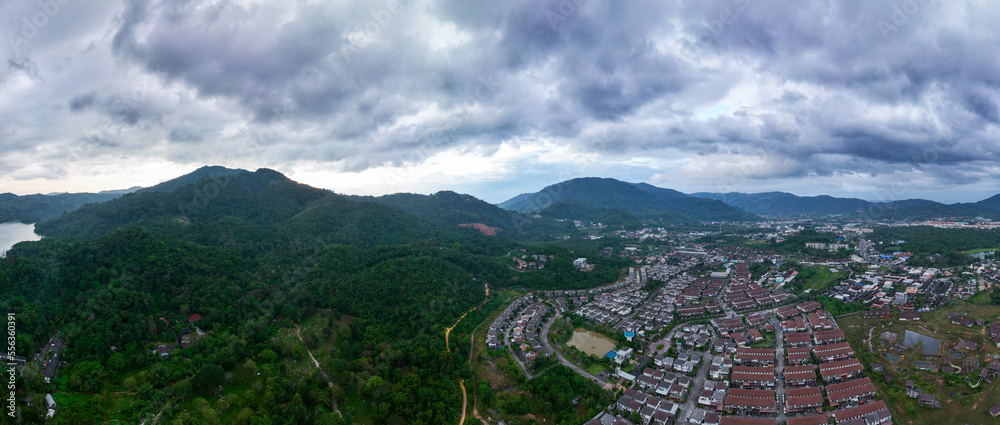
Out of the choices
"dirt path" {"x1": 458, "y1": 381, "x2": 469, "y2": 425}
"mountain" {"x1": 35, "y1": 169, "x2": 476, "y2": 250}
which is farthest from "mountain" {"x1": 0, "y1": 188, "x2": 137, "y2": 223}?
"dirt path" {"x1": 458, "y1": 381, "x2": 469, "y2": 425}

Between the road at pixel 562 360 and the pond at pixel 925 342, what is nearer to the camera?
the pond at pixel 925 342

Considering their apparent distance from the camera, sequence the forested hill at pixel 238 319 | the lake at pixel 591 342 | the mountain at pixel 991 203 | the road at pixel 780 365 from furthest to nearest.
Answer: the mountain at pixel 991 203, the lake at pixel 591 342, the forested hill at pixel 238 319, the road at pixel 780 365

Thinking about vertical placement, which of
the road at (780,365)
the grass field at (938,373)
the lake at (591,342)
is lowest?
the lake at (591,342)

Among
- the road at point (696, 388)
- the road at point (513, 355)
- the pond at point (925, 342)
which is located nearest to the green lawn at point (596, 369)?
the road at point (513, 355)

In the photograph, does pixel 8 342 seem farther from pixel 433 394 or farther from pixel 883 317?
pixel 883 317

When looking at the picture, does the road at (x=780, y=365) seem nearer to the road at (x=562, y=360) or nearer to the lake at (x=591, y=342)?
the road at (x=562, y=360)

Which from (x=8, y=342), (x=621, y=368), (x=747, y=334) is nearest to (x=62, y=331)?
(x=8, y=342)
